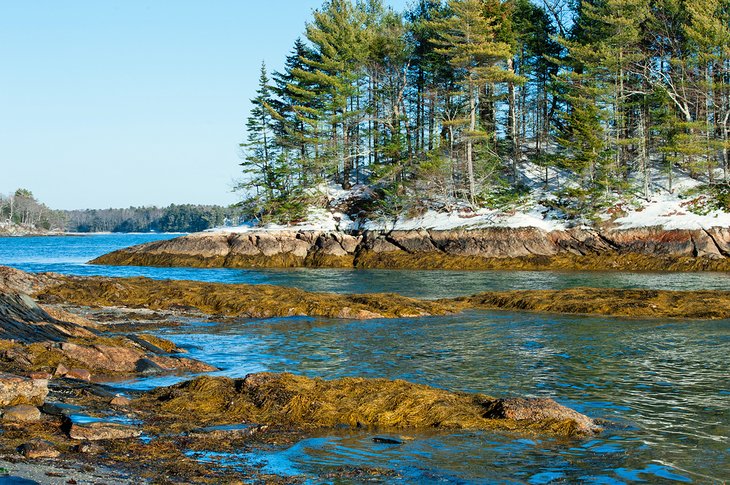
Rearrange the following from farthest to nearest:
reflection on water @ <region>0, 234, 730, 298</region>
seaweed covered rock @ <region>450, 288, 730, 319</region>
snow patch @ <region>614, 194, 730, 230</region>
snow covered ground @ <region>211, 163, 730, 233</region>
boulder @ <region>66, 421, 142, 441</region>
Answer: snow covered ground @ <region>211, 163, 730, 233</region>, snow patch @ <region>614, 194, 730, 230</region>, reflection on water @ <region>0, 234, 730, 298</region>, seaweed covered rock @ <region>450, 288, 730, 319</region>, boulder @ <region>66, 421, 142, 441</region>

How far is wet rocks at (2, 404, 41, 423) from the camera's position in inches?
289

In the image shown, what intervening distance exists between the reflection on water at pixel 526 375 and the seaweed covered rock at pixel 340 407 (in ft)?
1.61

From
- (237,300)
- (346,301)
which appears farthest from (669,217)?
→ (237,300)

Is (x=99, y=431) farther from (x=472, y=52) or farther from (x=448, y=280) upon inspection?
(x=472, y=52)

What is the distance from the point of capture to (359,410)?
9.24m

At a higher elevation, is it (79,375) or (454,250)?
(454,250)

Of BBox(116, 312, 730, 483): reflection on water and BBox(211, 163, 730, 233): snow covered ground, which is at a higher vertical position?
BBox(211, 163, 730, 233): snow covered ground

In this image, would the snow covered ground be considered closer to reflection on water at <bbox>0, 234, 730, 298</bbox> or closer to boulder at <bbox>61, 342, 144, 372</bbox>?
reflection on water at <bbox>0, 234, 730, 298</bbox>

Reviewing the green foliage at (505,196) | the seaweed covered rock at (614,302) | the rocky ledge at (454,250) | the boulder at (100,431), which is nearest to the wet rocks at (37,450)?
the boulder at (100,431)

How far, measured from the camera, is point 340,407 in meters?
9.30

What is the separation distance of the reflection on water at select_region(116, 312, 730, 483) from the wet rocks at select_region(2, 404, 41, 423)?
223cm

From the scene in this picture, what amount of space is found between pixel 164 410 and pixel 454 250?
37505 mm

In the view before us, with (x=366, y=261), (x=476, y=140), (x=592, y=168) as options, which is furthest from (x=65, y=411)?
(x=476, y=140)

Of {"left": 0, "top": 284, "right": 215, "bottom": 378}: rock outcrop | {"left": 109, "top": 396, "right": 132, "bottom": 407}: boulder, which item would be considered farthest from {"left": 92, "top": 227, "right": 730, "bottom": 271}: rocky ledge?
{"left": 109, "top": 396, "right": 132, "bottom": 407}: boulder
